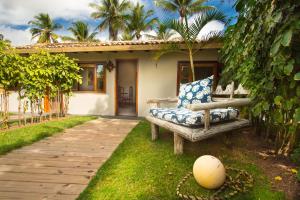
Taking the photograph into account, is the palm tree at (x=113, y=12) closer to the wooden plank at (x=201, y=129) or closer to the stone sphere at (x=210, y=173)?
the wooden plank at (x=201, y=129)

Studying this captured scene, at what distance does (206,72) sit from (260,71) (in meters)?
4.49

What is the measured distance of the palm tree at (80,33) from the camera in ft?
61.5

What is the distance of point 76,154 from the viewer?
2.76 m

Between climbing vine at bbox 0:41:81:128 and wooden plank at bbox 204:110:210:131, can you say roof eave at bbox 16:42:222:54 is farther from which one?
wooden plank at bbox 204:110:210:131

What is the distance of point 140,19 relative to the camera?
56.6 feet

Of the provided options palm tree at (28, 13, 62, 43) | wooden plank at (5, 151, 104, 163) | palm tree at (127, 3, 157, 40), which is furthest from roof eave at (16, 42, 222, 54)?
palm tree at (28, 13, 62, 43)

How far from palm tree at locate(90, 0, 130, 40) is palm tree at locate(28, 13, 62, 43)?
660 centimetres

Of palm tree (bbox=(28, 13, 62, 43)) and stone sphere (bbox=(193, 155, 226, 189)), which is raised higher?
palm tree (bbox=(28, 13, 62, 43))

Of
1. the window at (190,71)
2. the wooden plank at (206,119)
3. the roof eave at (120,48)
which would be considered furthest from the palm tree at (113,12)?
the wooden plank at (206,119)

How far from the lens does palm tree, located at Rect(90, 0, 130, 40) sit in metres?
16.9

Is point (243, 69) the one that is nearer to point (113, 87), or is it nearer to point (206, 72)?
point (206, 72)

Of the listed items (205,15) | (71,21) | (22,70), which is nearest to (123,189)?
(22,70)

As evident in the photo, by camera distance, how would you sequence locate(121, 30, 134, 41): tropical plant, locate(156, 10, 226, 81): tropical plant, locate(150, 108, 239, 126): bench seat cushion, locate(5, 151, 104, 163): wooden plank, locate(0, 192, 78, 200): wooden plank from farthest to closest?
locate(121, 30, 134, 41): tropical plant < locate(156, 10, 226, 81): tropical plant < locate(5, 151, 104, 163): wooden plank < locate(150, 108, 239, 126): bench seat cushion < locate(0, 192, 78, 200): wooden plank

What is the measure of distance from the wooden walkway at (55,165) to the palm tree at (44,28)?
20.7 meters
